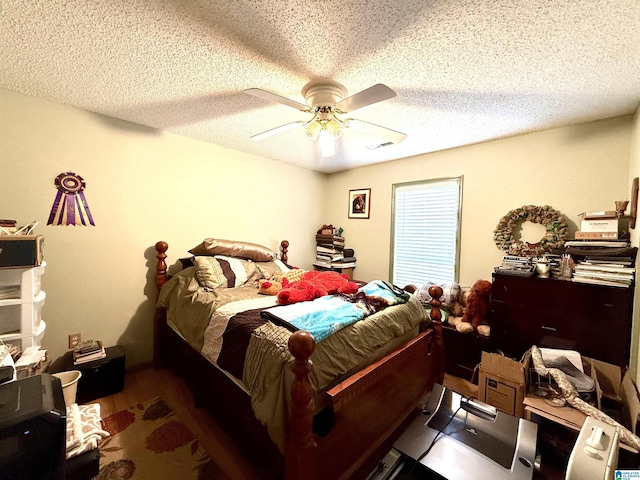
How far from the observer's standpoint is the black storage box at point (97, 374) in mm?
2039

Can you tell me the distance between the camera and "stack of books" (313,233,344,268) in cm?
379

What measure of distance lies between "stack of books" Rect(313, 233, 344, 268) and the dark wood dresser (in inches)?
78.6

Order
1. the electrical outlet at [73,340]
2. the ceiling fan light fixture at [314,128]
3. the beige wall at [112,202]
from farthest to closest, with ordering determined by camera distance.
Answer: the electrical outlet at [73,340]
the beige wall at [112,202]
the ceiling fan light fixture at [314,128]

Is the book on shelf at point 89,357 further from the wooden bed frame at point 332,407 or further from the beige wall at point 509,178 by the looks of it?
the beige wall at point 509,178

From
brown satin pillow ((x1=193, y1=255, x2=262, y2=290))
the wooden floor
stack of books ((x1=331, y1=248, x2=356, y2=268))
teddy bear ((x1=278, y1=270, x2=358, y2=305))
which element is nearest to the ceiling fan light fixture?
teddy bear ((x1=278, y1=270, x2=358, y2=305))

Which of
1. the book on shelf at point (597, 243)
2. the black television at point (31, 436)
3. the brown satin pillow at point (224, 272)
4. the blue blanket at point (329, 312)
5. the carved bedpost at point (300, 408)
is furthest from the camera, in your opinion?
the brown satin pillow at point (224, 272)

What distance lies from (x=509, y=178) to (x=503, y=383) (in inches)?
72.7

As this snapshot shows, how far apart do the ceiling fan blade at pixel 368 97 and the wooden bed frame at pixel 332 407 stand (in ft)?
4.00

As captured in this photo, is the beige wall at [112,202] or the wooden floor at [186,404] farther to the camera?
the beige wall at [112,202]

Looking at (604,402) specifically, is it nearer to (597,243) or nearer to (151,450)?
(597,243)

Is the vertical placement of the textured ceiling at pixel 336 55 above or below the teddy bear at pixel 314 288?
above

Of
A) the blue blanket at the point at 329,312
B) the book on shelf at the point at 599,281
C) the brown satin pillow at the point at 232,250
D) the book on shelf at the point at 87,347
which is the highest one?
the brown satin pillow at the point at 232,250

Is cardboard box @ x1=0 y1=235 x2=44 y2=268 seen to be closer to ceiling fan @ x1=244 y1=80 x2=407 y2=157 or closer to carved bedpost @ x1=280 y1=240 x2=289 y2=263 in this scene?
ceiling fan @ x1=244 y1=80 x2=407 y2=157

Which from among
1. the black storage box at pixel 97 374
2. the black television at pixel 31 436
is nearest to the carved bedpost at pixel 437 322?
the black television at pixel 31 436
